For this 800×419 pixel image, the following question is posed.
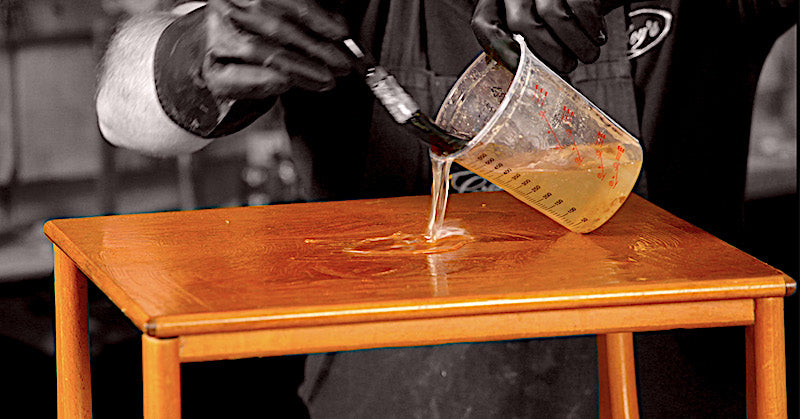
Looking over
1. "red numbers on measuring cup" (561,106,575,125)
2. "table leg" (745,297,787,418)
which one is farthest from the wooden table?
"red numbers on measuring cup" (561,106,575,125)

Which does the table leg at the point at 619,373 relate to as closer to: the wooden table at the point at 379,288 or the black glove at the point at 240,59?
the wooden table at the point at 379,288

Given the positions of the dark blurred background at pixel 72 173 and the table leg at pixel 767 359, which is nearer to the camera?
the table leg at pixel 767 359

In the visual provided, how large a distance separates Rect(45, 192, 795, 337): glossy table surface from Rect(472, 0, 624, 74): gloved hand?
0.16 metres

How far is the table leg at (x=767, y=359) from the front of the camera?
74cm

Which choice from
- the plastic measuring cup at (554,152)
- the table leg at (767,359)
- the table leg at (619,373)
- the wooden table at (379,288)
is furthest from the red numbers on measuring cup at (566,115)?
the table leg at (619,373)

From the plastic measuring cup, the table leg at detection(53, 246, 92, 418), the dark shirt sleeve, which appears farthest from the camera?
the dark shirt sleeve

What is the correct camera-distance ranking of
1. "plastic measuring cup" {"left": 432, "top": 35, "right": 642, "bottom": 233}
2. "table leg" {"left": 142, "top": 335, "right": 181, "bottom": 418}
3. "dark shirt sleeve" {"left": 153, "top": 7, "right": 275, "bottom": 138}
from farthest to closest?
"dark shirt sleeve" {"left": 153, "top": 7, "right": 275, "bottom": 138}, "plastic measuring cup" {"left": 432, "top": 35, "right": 642, "bottom": 233}, "table leg" {"left": 142, "top": 335, "right": 181, "bottom": 418}

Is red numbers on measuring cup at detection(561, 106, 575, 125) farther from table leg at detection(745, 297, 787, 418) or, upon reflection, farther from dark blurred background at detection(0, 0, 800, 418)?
dark blurred background at detection(0, 0, 800, 418)

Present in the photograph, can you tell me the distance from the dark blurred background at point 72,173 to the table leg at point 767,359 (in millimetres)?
536

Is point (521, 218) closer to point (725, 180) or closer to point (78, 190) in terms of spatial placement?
point (725, 180)

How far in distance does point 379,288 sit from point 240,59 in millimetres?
390

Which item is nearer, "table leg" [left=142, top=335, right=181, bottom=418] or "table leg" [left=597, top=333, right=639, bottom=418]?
"table leg" [left=142, top=335, right=181, bottom=418]

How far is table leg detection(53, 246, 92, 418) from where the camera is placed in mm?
934

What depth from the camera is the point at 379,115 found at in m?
1.18
